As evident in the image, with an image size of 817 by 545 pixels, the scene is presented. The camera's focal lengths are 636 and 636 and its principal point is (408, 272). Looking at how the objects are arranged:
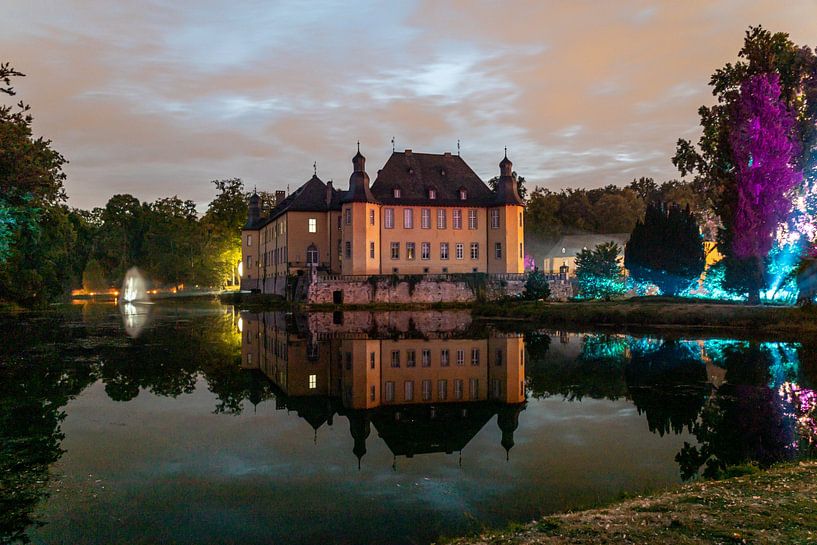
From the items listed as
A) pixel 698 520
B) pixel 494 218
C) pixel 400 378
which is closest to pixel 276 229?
pixel 494 218

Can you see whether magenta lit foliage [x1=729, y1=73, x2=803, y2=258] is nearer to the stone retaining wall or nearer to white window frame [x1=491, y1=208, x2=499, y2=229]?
the stone retaining wall

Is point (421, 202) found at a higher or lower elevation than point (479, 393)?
higher

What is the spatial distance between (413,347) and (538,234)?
72858 mm

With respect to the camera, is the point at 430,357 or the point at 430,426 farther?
the point at 430,357

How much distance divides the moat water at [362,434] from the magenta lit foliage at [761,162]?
1196 centimetres

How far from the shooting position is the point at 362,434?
10.9 meters

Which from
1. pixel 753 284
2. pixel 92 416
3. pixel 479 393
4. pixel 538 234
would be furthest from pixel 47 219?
pixel 538 234

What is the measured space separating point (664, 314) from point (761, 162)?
8905 mm

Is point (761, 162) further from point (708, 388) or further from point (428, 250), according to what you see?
point (428, 250)

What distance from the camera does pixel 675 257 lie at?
40625 mm

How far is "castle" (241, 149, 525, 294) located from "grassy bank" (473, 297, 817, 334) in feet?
38.2

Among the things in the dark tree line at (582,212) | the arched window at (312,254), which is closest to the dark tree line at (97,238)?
the arched window at (312,254)

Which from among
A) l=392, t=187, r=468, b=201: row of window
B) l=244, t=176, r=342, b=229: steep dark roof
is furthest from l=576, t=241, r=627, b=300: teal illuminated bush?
l=244, t=176, r=342, b=229: steep dark roof

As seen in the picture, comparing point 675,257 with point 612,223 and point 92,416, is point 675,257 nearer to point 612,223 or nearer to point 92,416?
point 92,416
